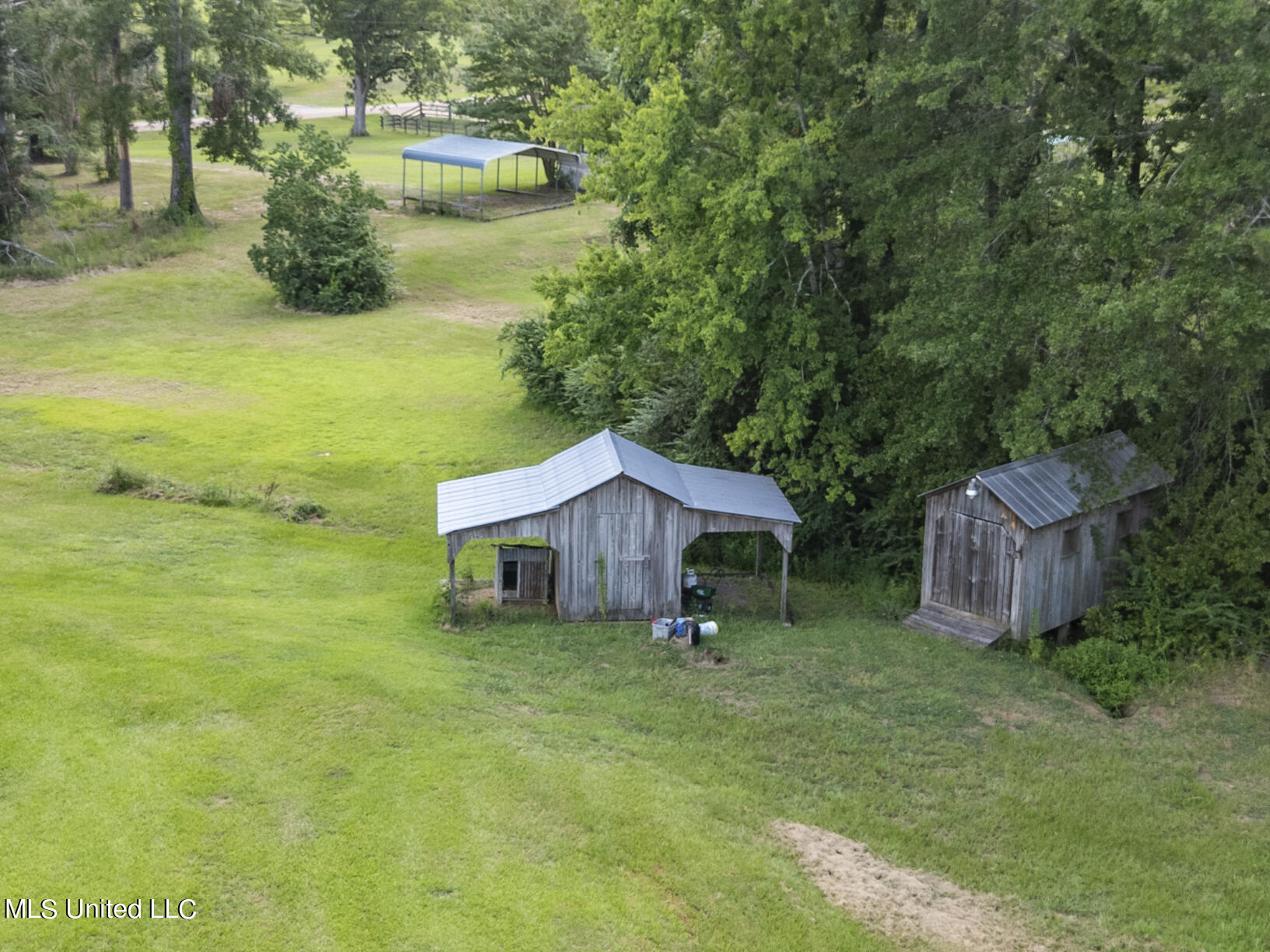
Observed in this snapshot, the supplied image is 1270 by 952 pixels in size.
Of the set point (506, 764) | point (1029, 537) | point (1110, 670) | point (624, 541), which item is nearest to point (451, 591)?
point (624, 541)

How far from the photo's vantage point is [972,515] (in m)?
20.7

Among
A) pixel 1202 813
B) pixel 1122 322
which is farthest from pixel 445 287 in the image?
pixel 1202 813

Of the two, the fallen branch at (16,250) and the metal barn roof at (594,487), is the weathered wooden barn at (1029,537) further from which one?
the fallen branch at (16,250)

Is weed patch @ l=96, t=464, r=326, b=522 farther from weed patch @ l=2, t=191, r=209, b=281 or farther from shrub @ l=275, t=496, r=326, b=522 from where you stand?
weed patch @ l=2, t=191, r=209, b=281

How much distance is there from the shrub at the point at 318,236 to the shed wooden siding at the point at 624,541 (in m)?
26.5

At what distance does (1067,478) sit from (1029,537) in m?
1.77

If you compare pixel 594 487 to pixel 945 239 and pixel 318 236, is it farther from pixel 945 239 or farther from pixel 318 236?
pixel 318 236

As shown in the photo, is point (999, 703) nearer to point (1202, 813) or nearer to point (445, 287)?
point (1202, 813)

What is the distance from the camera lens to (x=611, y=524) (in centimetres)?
2053

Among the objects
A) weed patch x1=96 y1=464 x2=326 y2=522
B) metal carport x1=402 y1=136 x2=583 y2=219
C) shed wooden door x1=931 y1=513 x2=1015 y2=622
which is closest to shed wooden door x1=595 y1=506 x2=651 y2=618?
shed wooden door x1=931 y1=513 x2=1015 y2=622

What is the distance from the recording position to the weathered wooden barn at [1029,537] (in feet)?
66.2

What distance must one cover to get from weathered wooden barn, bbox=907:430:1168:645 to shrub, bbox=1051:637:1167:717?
1.06m

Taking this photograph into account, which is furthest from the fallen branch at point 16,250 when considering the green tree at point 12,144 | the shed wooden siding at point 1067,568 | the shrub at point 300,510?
the shed wooden siding at point 1067,568

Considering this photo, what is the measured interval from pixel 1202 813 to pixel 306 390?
2775cm
